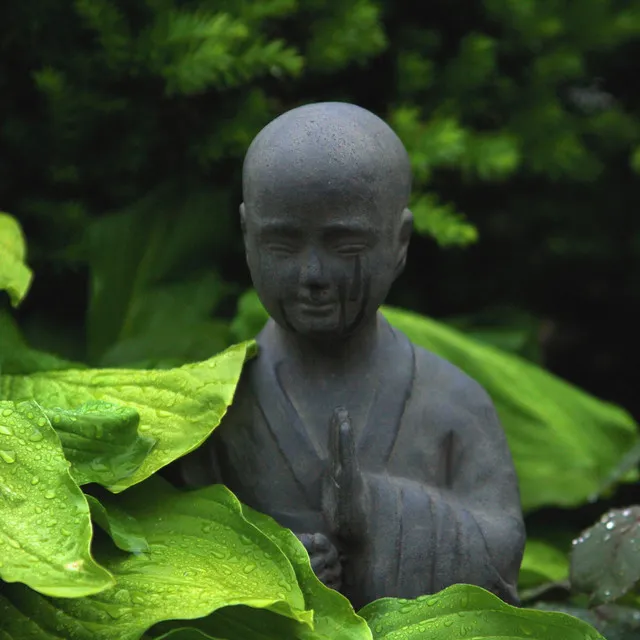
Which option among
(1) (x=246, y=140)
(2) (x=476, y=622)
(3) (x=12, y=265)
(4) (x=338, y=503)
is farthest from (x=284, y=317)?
(1) (x=246, y=140)

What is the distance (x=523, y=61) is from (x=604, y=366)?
1354 mm

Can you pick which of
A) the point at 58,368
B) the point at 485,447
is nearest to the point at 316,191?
the point at 485,447

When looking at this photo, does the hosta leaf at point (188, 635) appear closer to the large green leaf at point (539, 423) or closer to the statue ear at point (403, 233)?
the statue ear at point (403, 233)

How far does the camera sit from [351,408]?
1992 mm

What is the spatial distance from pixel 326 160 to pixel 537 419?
167 centimetres

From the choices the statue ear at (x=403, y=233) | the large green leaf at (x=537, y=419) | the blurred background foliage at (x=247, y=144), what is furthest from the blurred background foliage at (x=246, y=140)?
the statue ear at (x=403, y=233)

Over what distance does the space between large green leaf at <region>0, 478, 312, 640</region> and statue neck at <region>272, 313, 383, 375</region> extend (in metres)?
0.28

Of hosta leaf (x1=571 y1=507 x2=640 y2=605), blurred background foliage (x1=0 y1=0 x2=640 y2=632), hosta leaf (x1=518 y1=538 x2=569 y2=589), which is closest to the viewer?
hosta leaf (x1=571 y1=507 x2=640 y2=605)

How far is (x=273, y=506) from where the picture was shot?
200 centimetres

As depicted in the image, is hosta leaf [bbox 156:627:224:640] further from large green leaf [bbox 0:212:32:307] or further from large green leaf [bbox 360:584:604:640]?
large green leaf [bbox 0:212:32:307]

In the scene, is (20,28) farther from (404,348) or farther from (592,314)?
(592,314)

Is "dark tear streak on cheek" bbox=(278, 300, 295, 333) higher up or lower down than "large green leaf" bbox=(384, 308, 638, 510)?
higher up

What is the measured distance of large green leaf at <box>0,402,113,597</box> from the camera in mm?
1583

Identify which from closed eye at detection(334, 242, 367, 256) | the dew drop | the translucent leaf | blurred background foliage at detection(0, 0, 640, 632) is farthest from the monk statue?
the translucent leaf
